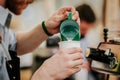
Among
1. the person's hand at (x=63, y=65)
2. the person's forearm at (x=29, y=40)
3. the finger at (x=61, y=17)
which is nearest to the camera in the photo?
the person's hand at (x=63, y=65)

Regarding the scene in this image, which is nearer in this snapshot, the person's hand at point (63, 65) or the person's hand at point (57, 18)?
the person's hand at point (63, 65)

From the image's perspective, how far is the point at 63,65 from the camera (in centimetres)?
76

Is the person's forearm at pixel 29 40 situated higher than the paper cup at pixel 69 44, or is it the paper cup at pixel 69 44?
the paper cup at pixel 69 44

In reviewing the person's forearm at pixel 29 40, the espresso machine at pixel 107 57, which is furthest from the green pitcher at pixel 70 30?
the person's forearm at pixel 29 40

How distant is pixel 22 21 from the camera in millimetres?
1380

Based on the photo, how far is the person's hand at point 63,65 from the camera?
759mm

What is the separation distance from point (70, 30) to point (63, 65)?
20 centimetres

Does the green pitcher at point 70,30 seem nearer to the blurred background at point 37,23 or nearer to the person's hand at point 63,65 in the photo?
the person's hand at point 63,65

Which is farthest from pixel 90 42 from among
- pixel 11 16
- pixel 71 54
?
pixel 71 54

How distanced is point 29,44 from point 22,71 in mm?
163

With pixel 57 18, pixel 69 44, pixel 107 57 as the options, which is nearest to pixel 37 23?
pixel 57 18

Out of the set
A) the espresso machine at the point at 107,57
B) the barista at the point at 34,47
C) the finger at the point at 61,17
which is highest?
the finger at the point at 61,17

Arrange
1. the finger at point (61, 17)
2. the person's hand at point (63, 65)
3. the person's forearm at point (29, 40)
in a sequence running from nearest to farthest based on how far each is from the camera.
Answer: the person's hand at point (63, 65)
the finger at point (61, 17)
the person's forearm at point (29, 40)

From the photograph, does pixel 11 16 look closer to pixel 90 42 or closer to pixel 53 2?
pixel 53 2
